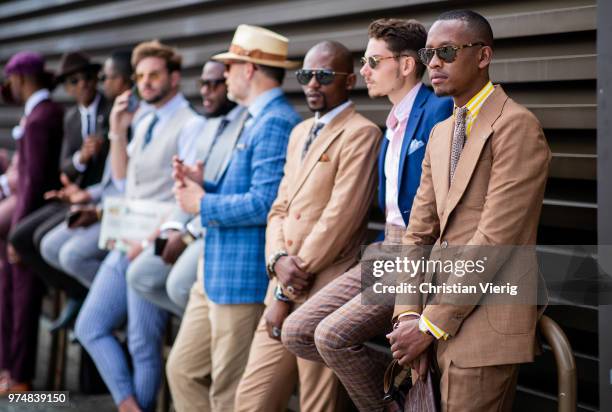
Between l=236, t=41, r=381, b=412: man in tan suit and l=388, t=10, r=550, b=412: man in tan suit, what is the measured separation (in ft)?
2.34

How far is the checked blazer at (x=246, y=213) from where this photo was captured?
4914 mm

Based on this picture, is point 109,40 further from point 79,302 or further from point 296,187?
point 296,187

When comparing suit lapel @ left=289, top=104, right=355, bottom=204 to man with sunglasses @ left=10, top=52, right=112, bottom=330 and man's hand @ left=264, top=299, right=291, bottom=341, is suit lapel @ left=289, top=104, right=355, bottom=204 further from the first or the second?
man with sunglasses @ left=10, top=52, right=112, bottom=330

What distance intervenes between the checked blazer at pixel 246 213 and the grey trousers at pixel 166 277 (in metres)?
0.33

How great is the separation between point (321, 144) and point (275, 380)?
1.13 m

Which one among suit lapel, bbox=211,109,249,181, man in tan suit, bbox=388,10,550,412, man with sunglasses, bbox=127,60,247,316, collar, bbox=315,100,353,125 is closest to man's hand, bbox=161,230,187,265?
man with sunglasses, bbox=127,60,247,316

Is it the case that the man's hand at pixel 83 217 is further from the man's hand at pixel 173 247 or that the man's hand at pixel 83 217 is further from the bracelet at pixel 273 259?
the bracelet at pixel 273 259

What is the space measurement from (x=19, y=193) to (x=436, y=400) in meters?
4.64

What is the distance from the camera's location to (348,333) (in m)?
3.96

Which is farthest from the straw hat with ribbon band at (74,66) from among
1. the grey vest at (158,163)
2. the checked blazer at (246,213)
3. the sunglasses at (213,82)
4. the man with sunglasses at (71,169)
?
the checked blazer at (246,213)

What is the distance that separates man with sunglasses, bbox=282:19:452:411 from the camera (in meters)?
4.00

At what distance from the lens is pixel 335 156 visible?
444 cm

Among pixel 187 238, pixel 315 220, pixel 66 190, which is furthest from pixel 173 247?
pixel 66 190

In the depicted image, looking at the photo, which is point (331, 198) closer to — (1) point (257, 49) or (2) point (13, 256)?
(1) point (257, 49)
